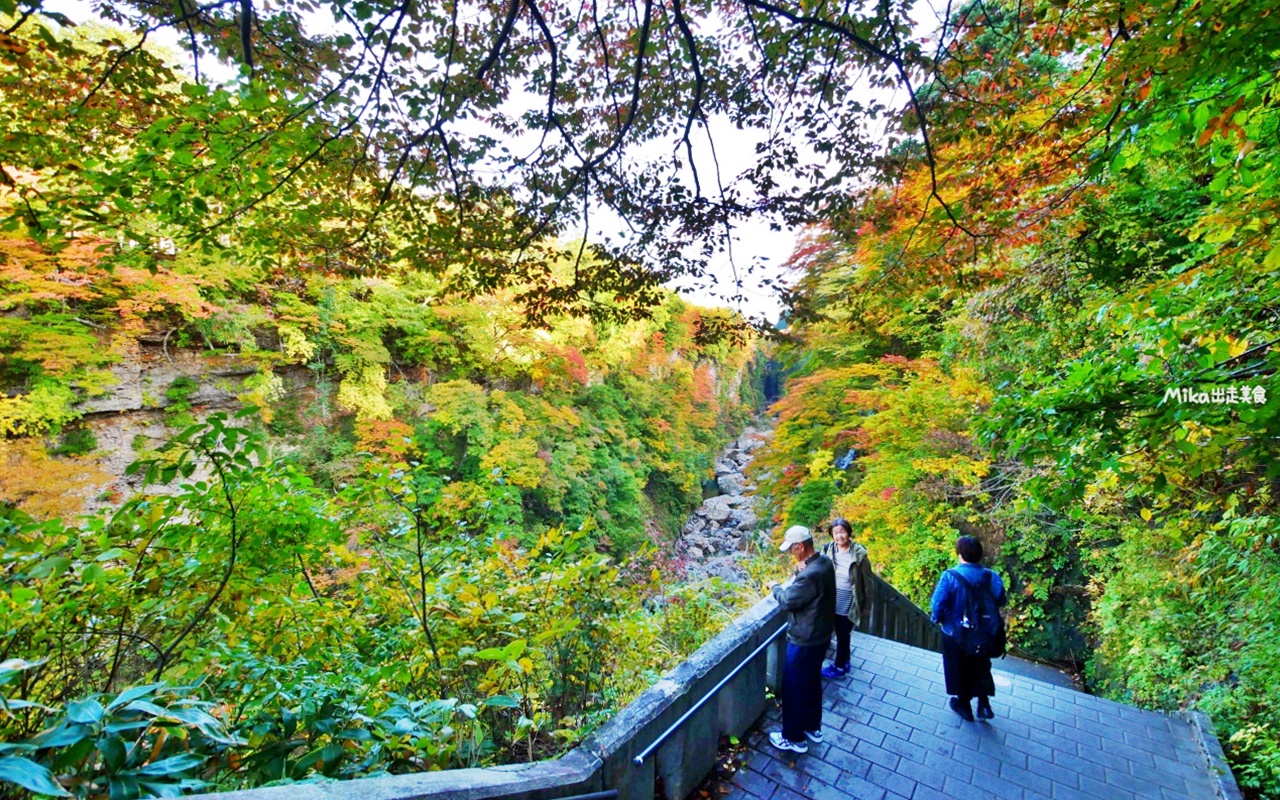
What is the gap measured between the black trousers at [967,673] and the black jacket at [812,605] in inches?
49.0

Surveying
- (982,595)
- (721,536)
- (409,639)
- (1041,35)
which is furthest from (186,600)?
(721,536)

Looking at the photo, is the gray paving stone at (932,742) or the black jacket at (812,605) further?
the gray paving stone at (932,742)

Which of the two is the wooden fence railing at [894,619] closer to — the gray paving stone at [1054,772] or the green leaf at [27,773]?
the gray paving stone at [1054,772]

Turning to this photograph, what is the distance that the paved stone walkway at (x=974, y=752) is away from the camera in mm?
2891

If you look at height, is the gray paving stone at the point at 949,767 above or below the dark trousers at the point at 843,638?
below

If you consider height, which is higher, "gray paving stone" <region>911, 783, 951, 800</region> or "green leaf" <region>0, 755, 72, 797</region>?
"green leaf" <region>0, 755, 72, 797</region>

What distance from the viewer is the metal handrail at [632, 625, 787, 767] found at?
7.41ft

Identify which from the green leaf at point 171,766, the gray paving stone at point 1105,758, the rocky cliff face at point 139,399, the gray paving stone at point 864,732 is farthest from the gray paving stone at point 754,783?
the rocky cliff face at point 139,399

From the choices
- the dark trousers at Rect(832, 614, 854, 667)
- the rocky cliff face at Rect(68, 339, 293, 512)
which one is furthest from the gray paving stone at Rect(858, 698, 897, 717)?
the rocky cliff face at Rect(68, 339, 293, 512)

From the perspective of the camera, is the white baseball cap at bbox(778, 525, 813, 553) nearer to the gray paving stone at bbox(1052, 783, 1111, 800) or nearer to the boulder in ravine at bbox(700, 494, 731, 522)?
the gray paving stone at bbox(1052, 783, 1111, 800)

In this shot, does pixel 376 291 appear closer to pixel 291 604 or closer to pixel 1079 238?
pixel 291 604

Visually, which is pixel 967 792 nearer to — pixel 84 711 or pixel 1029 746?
pixel 1029 746

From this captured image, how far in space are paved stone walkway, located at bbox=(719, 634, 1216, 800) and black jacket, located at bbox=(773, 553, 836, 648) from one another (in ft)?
2.48

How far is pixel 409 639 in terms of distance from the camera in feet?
8.44
